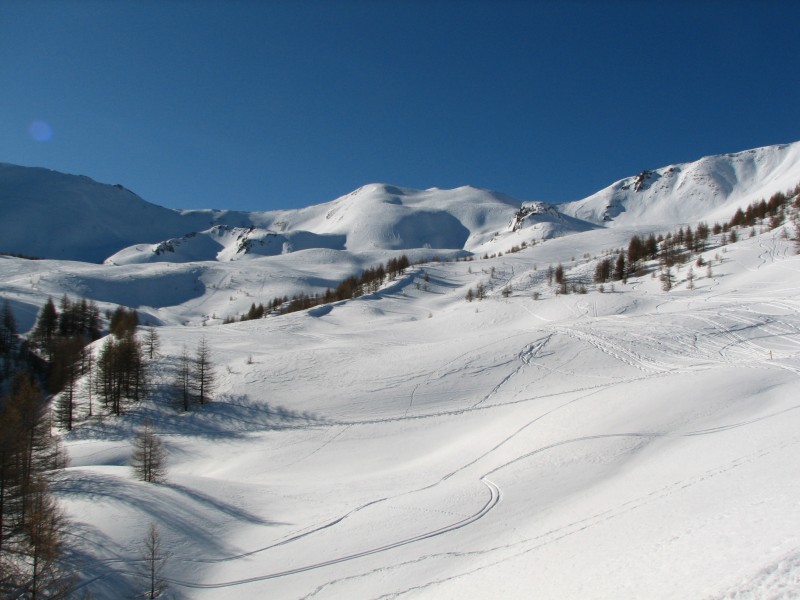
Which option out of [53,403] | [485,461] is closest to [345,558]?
[485,461]

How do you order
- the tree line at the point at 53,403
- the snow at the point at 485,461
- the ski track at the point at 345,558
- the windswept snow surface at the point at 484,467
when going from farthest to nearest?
the ski track at the point at 345,558 < the tree line at the point at 53,403 < the snow at the point at 485,461 < the windswept snow surface at the point at 484,467

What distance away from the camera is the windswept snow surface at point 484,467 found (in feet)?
44.7

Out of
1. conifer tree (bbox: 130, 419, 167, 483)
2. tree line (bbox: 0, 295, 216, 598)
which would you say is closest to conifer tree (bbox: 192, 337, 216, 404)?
tree line (bbox: 0, 295, 216, 598)

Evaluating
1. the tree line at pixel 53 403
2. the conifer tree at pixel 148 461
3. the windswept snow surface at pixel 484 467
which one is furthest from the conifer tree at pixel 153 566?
the conifer tree at pixel 148 461

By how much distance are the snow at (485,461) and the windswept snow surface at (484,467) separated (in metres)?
0.13

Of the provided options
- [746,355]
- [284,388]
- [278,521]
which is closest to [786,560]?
[278,521]

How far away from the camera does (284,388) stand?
45938mm

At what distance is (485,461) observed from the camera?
88.7 ft

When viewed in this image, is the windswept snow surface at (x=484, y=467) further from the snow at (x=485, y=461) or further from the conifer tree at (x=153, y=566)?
the conifer tree at (x=153, y=566)

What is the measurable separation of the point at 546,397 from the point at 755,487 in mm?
21385

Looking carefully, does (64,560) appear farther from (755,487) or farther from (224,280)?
(224,280)

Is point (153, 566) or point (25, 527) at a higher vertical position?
point (25, 527)

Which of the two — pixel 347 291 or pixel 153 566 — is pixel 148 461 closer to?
pixel 153 566

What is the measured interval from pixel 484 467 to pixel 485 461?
3.27 feet
